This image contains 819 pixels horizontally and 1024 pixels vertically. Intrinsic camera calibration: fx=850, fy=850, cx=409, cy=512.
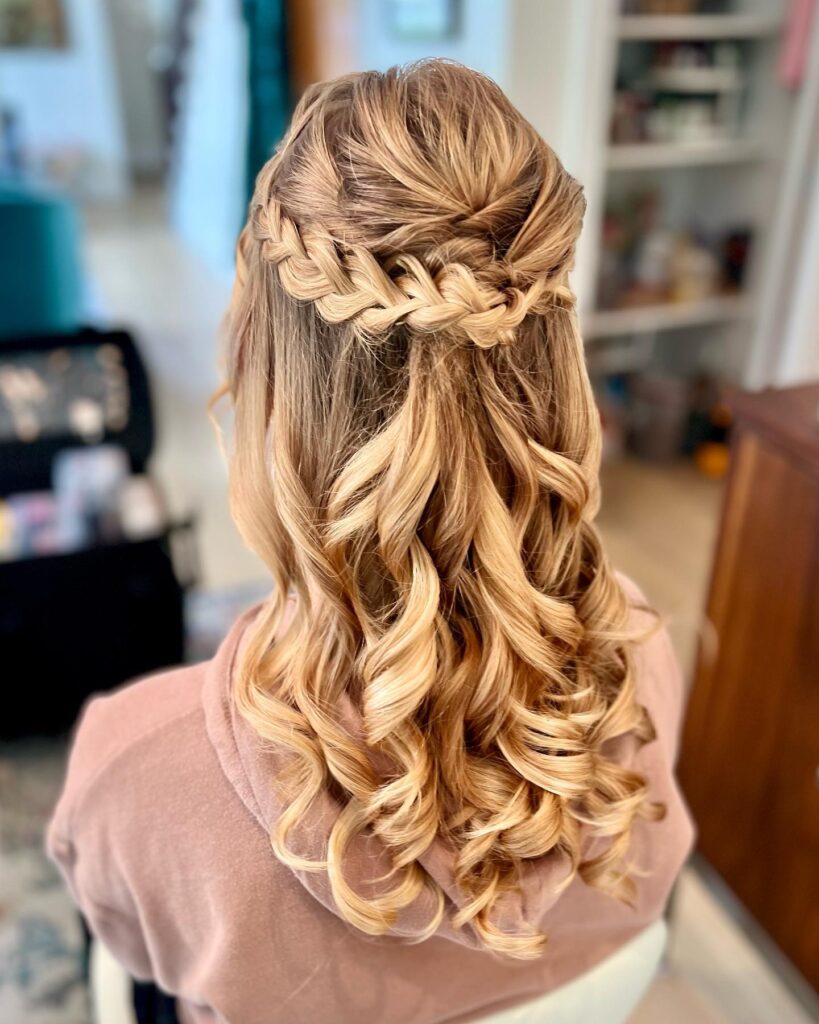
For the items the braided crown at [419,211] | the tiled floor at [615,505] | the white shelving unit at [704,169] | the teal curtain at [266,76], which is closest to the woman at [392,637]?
the braided crown at [419,211]

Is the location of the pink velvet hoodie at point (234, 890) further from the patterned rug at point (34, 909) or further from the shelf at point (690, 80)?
the shelf at point (690, 80)

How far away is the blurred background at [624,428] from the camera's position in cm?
110

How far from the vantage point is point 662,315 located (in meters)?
2.31

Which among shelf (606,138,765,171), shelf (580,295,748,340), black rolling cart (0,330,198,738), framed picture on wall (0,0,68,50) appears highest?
framed picture on wall (0,0,68,50)

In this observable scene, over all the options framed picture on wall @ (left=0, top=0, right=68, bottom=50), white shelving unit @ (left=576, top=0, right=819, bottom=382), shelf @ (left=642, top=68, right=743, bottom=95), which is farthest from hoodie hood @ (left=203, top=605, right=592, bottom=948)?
framed picture on wall @ (left=0, top=0, right=68, bottom=50)

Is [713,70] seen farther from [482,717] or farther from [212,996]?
[212,996]

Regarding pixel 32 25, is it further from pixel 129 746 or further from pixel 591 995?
pixel 591 995

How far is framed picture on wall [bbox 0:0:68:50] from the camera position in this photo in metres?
4.90

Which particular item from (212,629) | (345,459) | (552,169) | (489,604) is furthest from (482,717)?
(212,629)

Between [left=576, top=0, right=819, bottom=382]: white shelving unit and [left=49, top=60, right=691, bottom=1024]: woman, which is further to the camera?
[left=576, top=0, right=819, bottom=382]: white shelving unit

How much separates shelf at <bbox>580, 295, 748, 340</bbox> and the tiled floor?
1.49 ft

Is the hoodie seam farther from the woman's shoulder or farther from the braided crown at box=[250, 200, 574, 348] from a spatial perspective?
Result: the braided crown at box=[250, 200, 574, 348]

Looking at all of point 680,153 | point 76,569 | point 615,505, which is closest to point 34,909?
point 76,569

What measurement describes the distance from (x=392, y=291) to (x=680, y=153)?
1.97 metres
